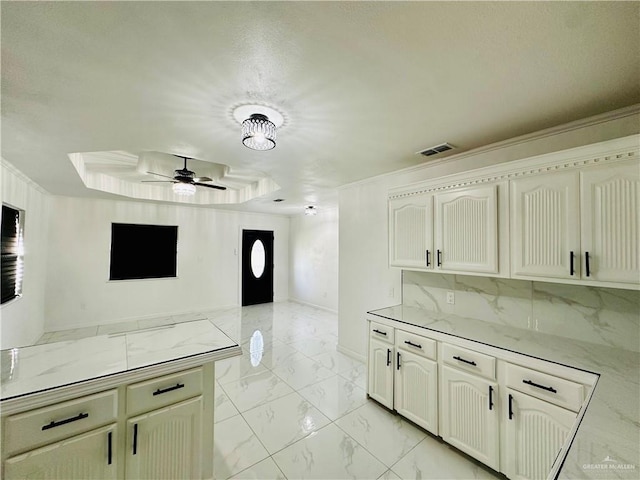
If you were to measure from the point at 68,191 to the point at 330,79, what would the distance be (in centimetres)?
495

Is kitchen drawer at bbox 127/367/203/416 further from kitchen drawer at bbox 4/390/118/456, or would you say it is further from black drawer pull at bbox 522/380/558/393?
black drawer pull at bbox 522/380/558/393

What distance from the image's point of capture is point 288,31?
110cm

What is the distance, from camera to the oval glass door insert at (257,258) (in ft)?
22.1

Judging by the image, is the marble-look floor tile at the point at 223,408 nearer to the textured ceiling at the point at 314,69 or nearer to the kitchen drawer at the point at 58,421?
the kitchen drawer at the point at 58,421

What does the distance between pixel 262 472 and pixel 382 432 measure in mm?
998

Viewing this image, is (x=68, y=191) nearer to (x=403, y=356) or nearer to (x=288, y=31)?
(x=288, y=31)

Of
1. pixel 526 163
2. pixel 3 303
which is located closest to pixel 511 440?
pixel 526 163

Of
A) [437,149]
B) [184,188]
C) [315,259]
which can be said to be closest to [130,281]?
[184,188]

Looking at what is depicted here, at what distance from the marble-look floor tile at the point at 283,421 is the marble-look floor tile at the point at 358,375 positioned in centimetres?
67

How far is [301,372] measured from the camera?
10.4ft

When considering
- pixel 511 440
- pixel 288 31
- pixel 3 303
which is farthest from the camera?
pixel 3 303

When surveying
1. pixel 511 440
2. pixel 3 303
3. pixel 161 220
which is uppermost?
pixel 161 220

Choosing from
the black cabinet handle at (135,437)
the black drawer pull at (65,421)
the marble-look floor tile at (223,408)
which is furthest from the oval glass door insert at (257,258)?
the black drawer pull at (65,421)

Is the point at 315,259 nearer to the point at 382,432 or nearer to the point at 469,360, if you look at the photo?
the point at 382,432
